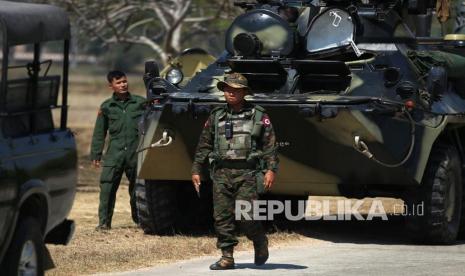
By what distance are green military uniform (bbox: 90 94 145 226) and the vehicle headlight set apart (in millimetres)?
689

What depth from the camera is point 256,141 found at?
36.3 ft

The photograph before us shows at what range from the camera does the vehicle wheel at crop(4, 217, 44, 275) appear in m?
8.62

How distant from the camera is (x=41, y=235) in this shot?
9.01 meters

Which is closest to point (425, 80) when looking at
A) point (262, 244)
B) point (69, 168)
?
point (262, 244)

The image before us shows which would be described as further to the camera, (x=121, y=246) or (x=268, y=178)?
(x=121, y=246)

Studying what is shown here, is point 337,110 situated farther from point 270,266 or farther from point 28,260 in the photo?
point 28,260

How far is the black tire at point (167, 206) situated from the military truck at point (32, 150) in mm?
3834

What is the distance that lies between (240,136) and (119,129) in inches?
159

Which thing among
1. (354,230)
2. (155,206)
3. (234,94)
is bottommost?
(354,230)

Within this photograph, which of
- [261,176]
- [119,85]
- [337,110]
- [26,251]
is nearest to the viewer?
[26,251]

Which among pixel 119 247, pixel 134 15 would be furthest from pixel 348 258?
pixel 134 15

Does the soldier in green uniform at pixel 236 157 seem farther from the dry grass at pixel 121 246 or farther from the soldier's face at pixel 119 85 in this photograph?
the soldier's face at pixel 119 85

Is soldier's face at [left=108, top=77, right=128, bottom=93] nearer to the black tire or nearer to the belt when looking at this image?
the black tire

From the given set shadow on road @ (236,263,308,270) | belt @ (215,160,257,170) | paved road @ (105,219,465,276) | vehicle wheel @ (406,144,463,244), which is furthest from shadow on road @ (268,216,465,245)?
belt @ (215,160,257,170)
